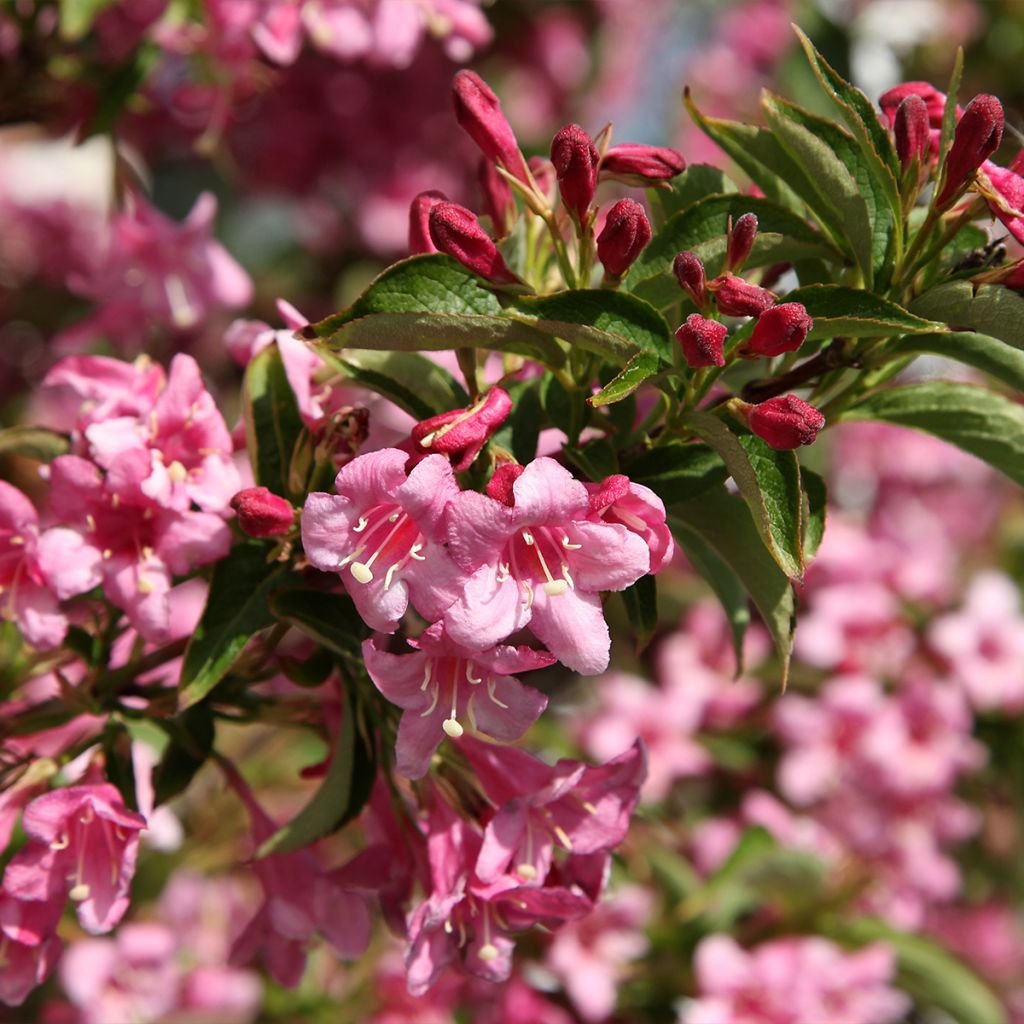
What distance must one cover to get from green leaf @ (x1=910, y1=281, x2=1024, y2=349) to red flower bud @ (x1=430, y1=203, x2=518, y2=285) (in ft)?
1.00

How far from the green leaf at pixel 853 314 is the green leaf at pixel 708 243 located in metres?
0.08

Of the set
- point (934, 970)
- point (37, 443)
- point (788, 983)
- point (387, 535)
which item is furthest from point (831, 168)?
point (934, 970)

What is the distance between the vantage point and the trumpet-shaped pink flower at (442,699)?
2.81 ft

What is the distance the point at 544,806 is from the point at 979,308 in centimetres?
50

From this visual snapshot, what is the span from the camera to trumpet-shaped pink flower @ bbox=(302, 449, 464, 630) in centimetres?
80

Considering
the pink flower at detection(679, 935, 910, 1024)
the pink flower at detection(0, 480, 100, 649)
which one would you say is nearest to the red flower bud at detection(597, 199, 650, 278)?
the pink flower at detection(0, 480, 100, 649)

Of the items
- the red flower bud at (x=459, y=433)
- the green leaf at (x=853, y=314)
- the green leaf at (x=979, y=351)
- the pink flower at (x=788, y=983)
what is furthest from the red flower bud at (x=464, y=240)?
the pink flower at (x=788, y=983)

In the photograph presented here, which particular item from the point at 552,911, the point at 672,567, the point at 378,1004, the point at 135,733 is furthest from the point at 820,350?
the point at 672,567

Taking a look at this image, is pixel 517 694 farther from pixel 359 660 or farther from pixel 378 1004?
pixel 378 1004

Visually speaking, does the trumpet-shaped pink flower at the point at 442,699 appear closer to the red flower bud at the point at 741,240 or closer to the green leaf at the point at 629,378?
the green leaf at the point at 629,378

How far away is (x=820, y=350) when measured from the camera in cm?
97

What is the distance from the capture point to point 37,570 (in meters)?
1.02

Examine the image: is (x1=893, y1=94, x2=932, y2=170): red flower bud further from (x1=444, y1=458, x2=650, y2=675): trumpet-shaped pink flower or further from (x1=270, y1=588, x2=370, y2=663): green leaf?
(x1=270, y1=588, x2=370, y2=663): green leaf

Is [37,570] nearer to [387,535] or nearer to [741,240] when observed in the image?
[387,535]
